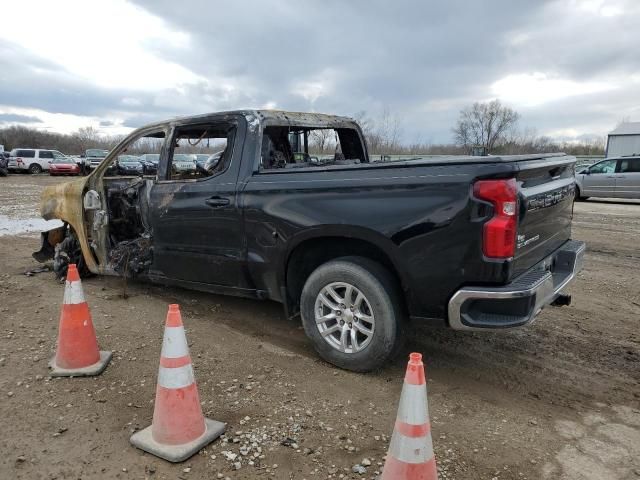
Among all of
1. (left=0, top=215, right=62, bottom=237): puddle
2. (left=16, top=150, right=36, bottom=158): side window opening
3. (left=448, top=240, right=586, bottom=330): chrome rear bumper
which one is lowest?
Answer: (left=0, top=215, right=62, bottom=237): puddle

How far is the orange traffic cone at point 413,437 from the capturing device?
2.16 metres

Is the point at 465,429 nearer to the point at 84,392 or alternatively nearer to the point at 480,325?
the point at 480,325

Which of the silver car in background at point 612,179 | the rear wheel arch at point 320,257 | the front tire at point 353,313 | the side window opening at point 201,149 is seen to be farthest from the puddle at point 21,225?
the silver car in background at point 612,179

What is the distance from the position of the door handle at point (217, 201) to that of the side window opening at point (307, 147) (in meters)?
0.42

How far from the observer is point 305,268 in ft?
13.0

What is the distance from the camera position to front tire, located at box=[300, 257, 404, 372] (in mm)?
3361

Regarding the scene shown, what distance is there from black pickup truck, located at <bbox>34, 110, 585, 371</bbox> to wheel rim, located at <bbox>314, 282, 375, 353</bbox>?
0.01 meters

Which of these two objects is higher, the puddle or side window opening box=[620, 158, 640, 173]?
side window opening box=[620, 158, 640, 173]

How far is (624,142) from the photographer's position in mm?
37969

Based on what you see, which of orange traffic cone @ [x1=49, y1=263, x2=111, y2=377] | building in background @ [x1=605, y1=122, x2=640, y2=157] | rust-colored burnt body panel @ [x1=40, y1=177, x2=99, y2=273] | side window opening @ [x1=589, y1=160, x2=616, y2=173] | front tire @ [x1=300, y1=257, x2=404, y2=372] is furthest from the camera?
building in background @ [x1=605, y1=122, x2=640, y2=157]

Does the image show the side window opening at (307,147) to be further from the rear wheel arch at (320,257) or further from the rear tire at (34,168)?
the rear tire at (34,168)

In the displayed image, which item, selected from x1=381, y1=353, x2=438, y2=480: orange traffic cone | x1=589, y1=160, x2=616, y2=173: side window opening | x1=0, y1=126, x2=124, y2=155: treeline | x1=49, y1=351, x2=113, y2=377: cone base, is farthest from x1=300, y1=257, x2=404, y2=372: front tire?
x1=0, y1=126, x2=124, y2=155: treeline

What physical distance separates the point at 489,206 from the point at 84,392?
2932 millimetres

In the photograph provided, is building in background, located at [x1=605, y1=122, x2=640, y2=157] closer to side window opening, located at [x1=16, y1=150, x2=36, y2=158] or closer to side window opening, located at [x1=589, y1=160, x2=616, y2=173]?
side window opening, located at [x1=589, y1=160, x2=616, y2=173]
